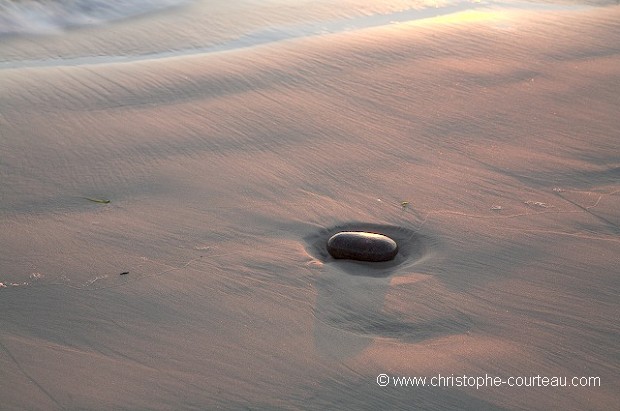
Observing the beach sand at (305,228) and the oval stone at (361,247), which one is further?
the oval stone at (361,247)

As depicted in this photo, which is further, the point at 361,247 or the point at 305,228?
the point at 305,228

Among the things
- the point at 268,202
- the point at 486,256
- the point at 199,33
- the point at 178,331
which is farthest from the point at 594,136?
the point at 199,33

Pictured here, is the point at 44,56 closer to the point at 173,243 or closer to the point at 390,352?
the point at 173,243

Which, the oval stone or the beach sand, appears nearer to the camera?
the beach sand
